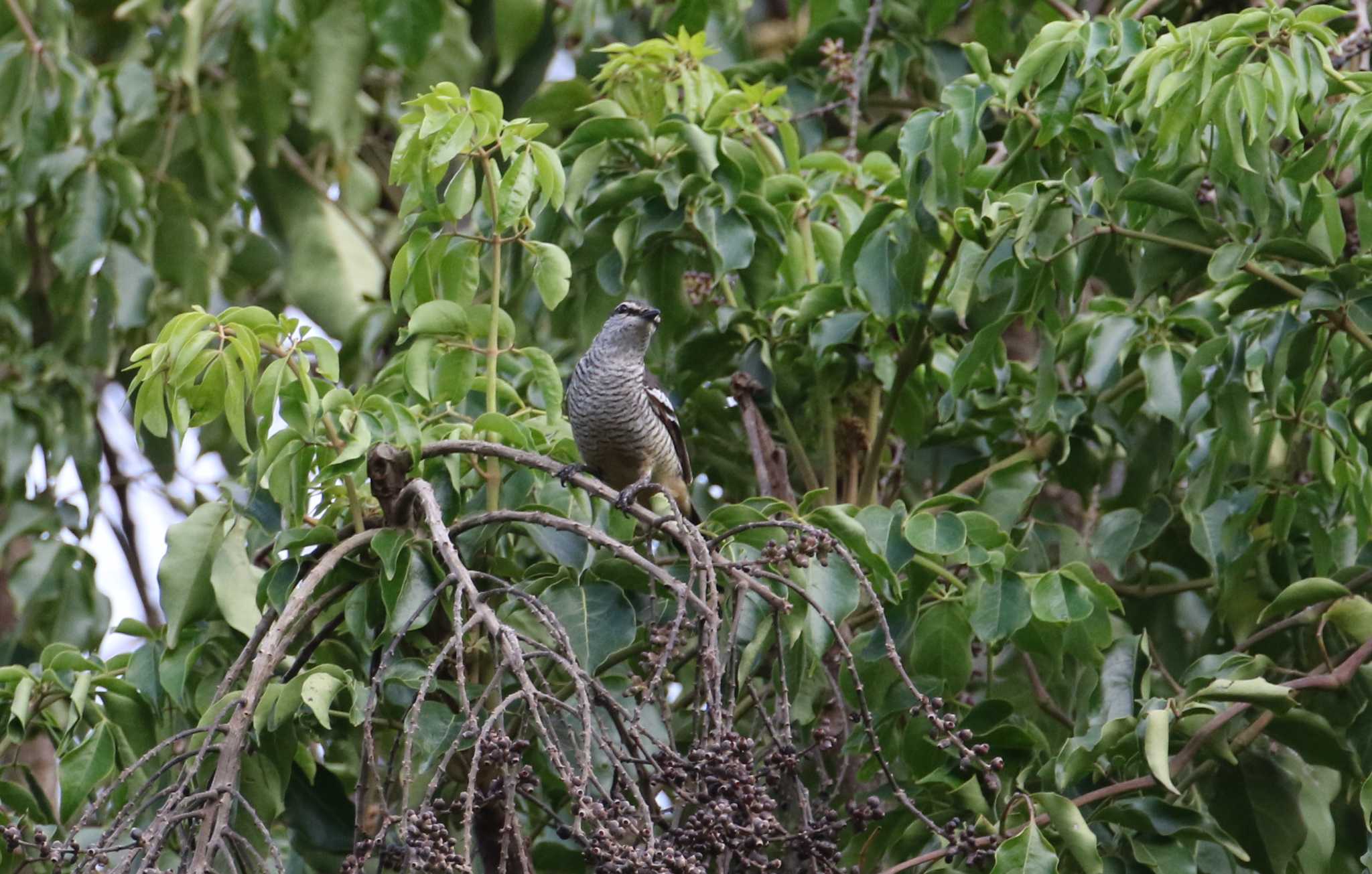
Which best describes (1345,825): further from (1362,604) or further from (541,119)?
(541,119)

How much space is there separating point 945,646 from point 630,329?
1309 millimetres

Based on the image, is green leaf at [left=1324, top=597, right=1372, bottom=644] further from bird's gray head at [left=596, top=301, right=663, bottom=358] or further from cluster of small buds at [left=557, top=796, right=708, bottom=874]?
bird's gray head at [left=596, top=301, right=663, bottom=358]

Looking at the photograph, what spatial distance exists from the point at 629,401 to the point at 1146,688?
1.57 metres

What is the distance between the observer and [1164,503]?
3830 mm

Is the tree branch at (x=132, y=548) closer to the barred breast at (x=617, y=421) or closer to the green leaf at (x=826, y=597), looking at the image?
the barred breast at (x=617, y=421)

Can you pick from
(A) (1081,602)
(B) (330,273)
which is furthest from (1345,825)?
(B) (330,273)

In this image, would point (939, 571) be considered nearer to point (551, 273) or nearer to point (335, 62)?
point (551, 273)

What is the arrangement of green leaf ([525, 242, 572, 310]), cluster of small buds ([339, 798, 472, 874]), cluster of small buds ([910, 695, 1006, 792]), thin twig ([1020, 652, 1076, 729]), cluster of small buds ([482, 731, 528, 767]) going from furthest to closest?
thin twig ([1020, 652, 1076, 729]) → green leaf ([525, 242, 572, 310]) → cluster of small buds ([910, 695, 1006, 792]) → cluster of small buds ([482, 731, 528, 767]) → cluster of small buds ([339, 798, 472, 874])

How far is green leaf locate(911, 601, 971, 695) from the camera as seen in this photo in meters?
3.35

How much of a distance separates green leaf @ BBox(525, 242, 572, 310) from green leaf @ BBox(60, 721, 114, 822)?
1.18 m

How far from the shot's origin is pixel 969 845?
271 centimetres

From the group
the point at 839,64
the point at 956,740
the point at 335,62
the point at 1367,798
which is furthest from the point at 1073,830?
the point at 335,62

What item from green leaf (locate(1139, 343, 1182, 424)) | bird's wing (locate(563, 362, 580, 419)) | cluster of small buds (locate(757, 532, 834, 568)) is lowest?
bird's wing (locate(563, 362, 580, 419))

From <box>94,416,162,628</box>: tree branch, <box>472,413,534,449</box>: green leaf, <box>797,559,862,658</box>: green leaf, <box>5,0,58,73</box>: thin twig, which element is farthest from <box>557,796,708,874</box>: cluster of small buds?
<box>94,416,162,628</box>: tree branch
